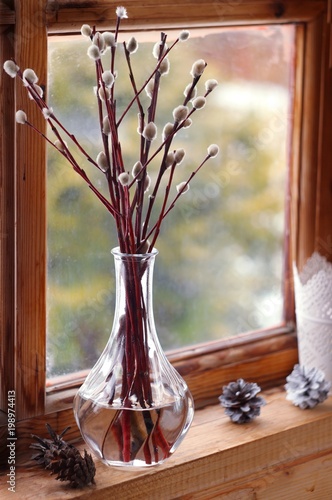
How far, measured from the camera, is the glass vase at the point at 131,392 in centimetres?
115

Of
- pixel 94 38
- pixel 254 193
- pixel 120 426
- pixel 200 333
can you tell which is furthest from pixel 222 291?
pixel 94 38

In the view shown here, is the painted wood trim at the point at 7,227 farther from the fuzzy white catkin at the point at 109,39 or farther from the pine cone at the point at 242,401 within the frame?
the pine cone at the point at 242,401

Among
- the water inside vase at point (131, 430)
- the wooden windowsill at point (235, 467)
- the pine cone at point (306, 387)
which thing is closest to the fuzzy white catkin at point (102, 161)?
the water inside vase at point (131, 430)

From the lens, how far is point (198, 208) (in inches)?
57.1

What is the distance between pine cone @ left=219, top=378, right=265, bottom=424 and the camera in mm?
1387

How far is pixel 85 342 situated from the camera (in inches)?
53.1

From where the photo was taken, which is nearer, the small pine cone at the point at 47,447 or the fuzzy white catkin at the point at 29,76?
the fuzzy white catkin at the point at 29,76

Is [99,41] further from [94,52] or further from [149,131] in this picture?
[149,131]

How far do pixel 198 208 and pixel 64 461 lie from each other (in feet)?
1.69

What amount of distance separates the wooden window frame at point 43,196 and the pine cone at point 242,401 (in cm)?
8

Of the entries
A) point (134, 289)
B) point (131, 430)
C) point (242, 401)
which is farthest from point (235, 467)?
point (134, 289)

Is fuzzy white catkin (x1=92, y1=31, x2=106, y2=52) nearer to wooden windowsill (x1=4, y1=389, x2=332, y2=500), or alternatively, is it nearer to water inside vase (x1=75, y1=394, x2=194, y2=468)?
water inside vase (x1=75, y1=394, x2=194, y2=468)

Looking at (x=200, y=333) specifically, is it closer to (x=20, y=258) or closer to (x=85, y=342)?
(x=85, y=342)

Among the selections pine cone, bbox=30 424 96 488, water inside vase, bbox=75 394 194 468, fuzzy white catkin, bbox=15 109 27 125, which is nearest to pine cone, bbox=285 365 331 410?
water inside vase, bbox=75 394 194 468
